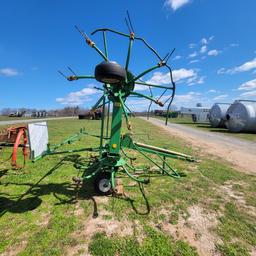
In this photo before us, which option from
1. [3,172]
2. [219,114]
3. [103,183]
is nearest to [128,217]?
[103,183]

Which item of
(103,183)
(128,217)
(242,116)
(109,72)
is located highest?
(109,72)

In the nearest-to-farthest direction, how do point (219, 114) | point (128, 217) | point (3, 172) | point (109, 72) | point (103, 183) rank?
point (128, 217)
point (109, 72)
point (103, 183)
point (3, 172)
point (219, 114)

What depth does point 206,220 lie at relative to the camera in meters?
3.83

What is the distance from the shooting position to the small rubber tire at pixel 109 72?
3.92m

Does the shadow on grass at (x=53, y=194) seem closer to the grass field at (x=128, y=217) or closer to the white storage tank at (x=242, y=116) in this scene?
the grass field at (x=128, y=217)

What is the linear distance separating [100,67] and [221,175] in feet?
16.7

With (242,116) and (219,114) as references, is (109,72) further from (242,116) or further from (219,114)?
(219,114)

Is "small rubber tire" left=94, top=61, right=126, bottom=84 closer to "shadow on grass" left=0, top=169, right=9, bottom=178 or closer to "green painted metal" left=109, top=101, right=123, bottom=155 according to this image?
"green painted metal" left=109, top=101, right=123, bottom=155

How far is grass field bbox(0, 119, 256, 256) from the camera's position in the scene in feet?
9.95

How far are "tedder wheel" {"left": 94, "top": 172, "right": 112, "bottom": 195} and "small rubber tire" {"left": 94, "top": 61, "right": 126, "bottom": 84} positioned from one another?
2.09 meters

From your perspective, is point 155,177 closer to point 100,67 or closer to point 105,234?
point 105,234

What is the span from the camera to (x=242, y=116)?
19922mm

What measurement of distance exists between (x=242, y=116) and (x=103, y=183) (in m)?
19.5

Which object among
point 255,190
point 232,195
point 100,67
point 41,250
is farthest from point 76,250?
point 255,190
